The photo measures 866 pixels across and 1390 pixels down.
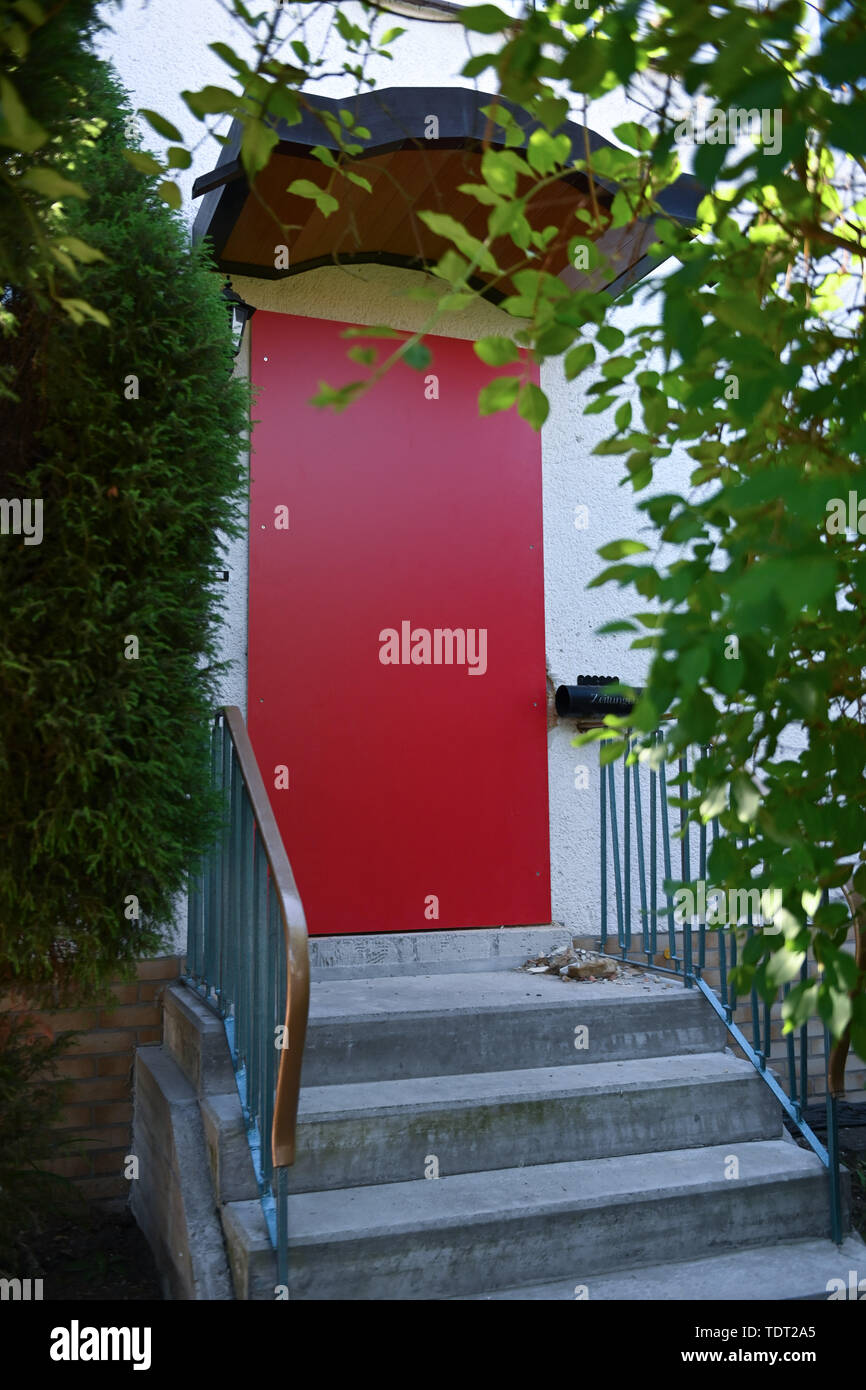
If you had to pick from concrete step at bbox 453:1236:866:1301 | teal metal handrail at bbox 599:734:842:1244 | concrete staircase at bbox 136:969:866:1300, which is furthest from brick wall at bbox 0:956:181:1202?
teal metal handrail at bbox 599:734:842:1244

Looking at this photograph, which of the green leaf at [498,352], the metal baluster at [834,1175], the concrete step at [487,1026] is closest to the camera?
the green leaf at [498,352]

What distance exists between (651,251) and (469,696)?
8.26ft

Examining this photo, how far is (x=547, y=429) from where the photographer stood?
4266 millimetres

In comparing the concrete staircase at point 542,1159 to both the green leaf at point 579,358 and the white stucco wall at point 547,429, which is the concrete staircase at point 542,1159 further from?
the green leaf at point 579,358

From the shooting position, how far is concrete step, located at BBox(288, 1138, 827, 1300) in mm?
2283

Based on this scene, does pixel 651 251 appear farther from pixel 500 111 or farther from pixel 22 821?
pixel 22 821

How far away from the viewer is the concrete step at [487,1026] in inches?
112

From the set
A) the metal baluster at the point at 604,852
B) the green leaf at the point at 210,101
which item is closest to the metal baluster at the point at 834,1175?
the metal baluster at the point at 604,852

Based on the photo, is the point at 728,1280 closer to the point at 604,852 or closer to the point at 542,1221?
the point at 542,1221

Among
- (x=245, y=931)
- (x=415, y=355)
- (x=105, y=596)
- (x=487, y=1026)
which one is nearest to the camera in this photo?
(x=415, y=355)

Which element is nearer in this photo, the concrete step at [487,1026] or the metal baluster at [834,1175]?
the metal baluster at [834,1175]

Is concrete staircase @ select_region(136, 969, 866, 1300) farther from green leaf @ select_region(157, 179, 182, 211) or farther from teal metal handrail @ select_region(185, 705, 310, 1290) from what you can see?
green leaf @ select_region(157, 179, 182, 211)

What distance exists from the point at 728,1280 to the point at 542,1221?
1.49 feet

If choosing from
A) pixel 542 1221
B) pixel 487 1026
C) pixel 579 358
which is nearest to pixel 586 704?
pixel 487 1026
